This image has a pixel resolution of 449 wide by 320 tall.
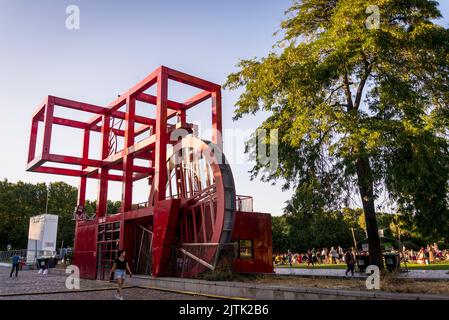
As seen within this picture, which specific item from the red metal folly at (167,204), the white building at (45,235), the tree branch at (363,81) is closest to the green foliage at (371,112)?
the tree branch at (363,81)

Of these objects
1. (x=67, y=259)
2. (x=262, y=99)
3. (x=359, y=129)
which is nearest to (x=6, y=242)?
(x=67, y=259)

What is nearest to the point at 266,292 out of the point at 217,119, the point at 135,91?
the point at 217,119

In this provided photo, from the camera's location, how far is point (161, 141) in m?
19.2

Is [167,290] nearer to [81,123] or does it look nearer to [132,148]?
[132,148]

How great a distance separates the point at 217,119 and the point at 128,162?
569cm

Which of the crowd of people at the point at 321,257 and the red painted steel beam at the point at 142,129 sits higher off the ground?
the red painted steel beam at the point at 142,129

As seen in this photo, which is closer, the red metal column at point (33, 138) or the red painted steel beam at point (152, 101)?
the red painted steel beam at point (152, 101)

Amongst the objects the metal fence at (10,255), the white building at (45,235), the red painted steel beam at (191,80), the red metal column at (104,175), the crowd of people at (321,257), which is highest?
the red painted steel beam at (191,80)

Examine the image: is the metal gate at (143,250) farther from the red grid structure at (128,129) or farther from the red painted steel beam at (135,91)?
the red painted steel beam at (135,91)

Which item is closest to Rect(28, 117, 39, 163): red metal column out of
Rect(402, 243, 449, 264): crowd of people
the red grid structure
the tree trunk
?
the red grid structure

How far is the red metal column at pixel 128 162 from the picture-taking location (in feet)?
70.1

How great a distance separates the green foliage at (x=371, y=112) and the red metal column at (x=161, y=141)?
5036 mm

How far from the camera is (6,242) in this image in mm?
58031

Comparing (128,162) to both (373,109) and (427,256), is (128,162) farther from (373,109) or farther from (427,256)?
(427,256)
